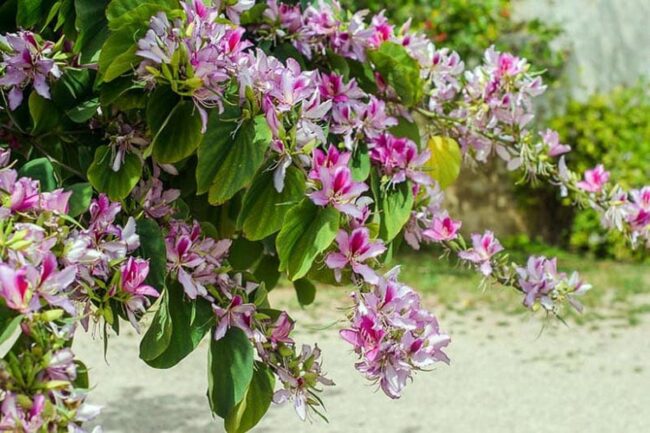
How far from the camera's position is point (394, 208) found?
1719 millimetres

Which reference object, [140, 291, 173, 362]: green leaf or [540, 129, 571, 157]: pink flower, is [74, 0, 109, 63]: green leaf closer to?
[140, 291, 173, 362]: green leaf

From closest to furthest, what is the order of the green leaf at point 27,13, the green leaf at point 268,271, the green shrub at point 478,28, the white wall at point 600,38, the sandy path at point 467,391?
the green leaf at point 27,13 < the green leaf at point 268,271 < the sandy path at point 467,391 < the green shrub at point 478,28 < the white wall at point 600,38

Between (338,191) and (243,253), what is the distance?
2.38ft

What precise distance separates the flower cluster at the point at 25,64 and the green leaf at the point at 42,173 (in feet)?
0.41

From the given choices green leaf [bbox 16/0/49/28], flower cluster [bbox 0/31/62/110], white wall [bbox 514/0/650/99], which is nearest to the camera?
flower cluster [bbox 0/31/62/110]

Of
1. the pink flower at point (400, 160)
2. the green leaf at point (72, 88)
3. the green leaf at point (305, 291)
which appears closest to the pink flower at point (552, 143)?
the pink flower at point (400, 160)

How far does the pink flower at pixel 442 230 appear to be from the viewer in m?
1.87

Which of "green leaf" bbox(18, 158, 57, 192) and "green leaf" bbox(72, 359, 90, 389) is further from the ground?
"green leaf" bbox(18, 158, 57, 192)

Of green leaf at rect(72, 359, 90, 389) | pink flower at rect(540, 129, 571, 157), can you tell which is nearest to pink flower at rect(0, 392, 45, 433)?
green leaf at rect(72, 359, 90, 389)

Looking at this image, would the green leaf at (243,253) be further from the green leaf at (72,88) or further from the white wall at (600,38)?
the white wall at (600,38)

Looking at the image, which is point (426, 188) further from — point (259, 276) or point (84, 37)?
point (84, 37)

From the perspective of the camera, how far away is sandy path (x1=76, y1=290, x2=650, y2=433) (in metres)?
4.15

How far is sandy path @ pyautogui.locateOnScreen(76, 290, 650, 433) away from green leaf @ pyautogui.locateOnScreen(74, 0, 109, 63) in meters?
2.24

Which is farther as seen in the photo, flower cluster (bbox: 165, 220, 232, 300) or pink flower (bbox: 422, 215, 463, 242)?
pink flower (bbox: 422, 215, 463, 242)
